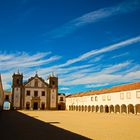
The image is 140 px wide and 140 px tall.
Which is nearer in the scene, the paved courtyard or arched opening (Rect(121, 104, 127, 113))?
the paved courtyard

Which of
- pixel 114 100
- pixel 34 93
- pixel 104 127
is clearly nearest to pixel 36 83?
pixel 34 93

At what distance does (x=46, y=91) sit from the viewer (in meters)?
57.2

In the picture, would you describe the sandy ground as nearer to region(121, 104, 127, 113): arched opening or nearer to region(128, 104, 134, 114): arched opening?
region(128, 104, 134, 114): arched opening

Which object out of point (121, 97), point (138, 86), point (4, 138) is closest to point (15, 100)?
point (121, 97)

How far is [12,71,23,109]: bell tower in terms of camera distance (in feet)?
176

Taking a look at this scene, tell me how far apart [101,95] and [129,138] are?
3944cm

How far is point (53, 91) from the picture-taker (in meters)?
57.9

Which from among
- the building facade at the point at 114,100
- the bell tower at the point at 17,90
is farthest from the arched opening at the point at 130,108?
the bell tower at the point at 17,90

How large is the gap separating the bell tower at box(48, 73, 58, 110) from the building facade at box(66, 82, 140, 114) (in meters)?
6.46

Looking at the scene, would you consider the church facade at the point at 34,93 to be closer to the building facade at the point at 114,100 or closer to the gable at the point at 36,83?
the gable at the point at 36,83

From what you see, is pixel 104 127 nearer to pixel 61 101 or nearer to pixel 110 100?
pixel 110 100

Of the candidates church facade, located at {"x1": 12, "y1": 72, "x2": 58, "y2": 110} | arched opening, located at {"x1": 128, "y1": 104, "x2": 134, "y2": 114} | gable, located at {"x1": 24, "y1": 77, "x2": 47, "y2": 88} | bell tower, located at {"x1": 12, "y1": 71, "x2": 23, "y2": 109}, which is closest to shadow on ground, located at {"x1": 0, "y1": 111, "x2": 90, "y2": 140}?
arched opening, located at {"x1": 128, "y1": 104, "x2": 134, "y2": 114}

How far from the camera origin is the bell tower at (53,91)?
187 ft

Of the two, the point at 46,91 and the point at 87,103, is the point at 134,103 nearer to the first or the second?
the point at 87,103
